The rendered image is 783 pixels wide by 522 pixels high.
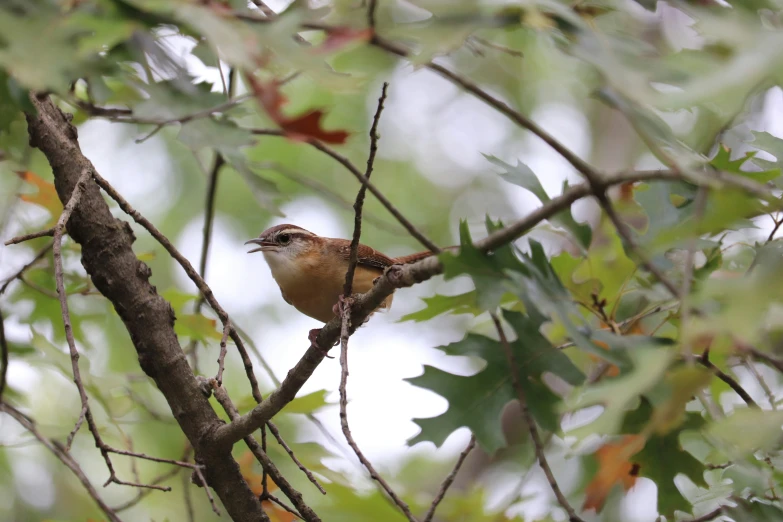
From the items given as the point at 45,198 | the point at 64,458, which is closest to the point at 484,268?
the point at 64,458

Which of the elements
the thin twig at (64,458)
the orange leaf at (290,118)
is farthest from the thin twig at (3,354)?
the orange leaf at (290,118)

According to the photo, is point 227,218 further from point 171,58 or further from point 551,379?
point 171,58

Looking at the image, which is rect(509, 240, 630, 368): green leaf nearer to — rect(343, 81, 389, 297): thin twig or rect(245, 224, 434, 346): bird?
rect(343, 81, 389, 297): thin twig

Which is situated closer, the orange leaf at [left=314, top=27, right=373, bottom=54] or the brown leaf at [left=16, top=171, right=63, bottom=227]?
the orange leaf at [left=314, top=27, right=373, bottom=54]

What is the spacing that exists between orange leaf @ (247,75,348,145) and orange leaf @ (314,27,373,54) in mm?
152

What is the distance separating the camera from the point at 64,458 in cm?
333

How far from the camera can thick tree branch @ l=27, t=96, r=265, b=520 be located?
324cm

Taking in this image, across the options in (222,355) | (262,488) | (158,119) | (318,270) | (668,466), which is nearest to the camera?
(158,119)

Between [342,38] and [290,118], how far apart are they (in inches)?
9.4

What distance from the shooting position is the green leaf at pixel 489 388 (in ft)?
8.71

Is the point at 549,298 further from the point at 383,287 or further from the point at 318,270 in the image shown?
the point at 318,270

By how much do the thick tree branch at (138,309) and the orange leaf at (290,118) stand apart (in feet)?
5.67

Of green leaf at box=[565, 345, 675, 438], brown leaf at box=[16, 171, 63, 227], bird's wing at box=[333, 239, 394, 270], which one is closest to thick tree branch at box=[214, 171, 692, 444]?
green leaf at box=[565, 345, 675, 438]

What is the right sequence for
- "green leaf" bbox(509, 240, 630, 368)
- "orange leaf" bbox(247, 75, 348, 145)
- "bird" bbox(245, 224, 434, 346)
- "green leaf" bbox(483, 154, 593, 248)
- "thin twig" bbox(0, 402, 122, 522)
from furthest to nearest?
"bird" bbox(245, 224, 434, 346)
"green leaf" bbox(483, 154, 593, 248)
"thin twig" bbox(0, 402, 122, 522)
"green leaf" bbox(509, 240, 630, 368)
"orange leaf" bbox(247, 75, 348, 145)
